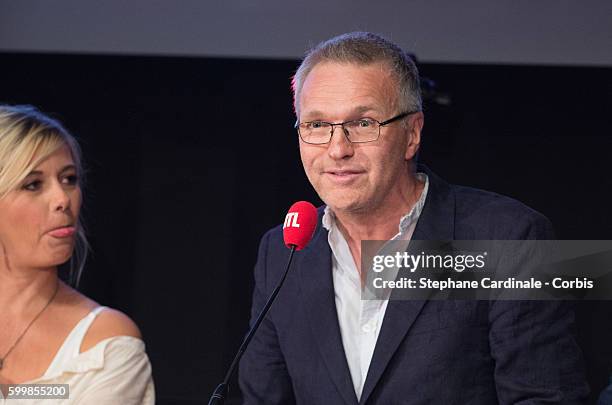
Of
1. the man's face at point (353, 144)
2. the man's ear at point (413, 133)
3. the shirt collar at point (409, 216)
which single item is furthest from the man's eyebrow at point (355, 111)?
the shirt collar at point (409, 216)

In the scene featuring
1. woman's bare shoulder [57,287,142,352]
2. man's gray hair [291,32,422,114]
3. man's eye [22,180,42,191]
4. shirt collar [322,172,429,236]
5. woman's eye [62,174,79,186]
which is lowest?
woman's bare shoulder [57,287,142,352]

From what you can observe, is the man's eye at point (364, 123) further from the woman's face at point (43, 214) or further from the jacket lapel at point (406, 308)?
the woman's face at point (43, 214)

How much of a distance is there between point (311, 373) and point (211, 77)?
4.70ft

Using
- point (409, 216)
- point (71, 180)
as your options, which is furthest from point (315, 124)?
point (71, 180)

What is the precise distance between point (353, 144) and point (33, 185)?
2.95 feet

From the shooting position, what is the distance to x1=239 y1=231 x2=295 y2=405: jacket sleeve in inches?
89.4

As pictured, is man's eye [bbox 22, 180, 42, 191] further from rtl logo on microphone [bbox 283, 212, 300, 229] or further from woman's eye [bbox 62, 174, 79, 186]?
rtl logo on microphone [bbox 283, 212, 300, 229]

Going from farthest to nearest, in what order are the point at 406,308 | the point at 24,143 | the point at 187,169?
the point at 187,169 < the point at 24,143 < the point at 406,308

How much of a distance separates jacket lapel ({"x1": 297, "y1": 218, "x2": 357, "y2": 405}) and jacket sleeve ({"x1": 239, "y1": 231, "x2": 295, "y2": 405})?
0.10m

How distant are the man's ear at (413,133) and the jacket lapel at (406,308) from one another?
128mm

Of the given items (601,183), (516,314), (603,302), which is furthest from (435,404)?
(601,183)

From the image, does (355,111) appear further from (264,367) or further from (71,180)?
(71,180)

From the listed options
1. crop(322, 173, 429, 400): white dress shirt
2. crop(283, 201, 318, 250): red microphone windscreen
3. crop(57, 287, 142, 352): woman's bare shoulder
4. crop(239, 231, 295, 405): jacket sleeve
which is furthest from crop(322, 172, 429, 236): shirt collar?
crop(57, 287, 142, 352): woman's bare shoulder

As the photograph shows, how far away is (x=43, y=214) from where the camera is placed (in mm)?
2447
